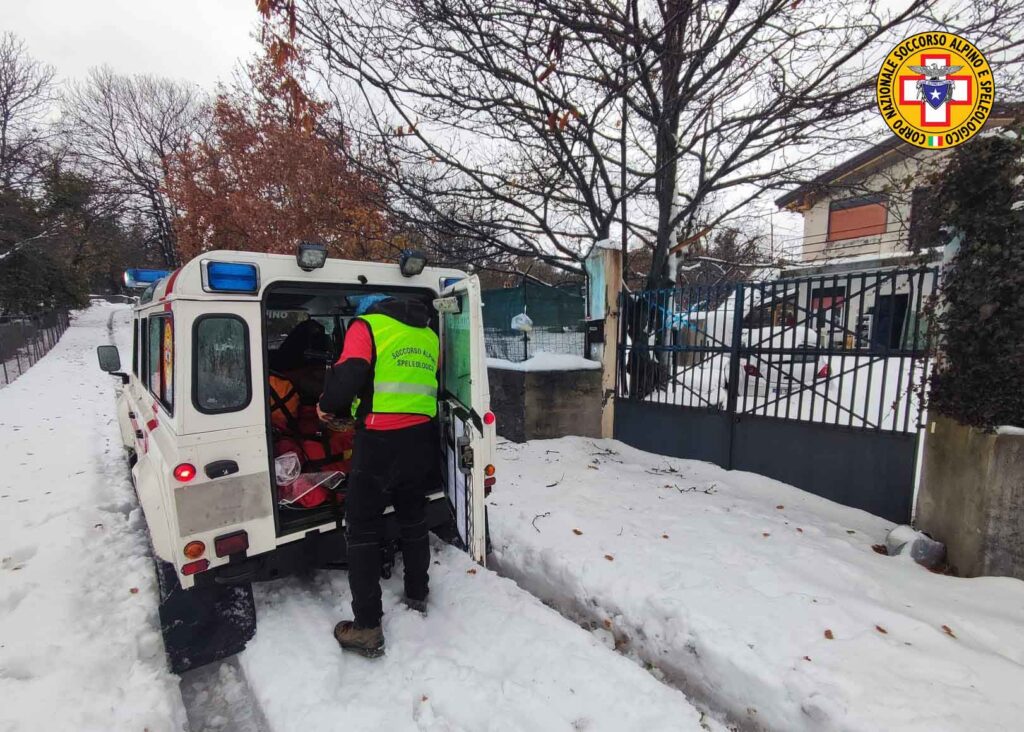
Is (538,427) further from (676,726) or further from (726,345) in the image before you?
(676,726)

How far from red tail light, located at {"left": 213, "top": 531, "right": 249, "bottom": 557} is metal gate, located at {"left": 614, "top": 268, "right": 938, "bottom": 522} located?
15.8ft

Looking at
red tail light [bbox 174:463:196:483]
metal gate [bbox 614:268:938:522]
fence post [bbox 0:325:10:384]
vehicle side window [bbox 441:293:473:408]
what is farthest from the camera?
fence post [bbox 0:325:10:384]

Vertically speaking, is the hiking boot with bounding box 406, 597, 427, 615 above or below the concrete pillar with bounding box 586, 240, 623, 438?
below

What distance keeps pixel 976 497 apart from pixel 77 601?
20.0 ft

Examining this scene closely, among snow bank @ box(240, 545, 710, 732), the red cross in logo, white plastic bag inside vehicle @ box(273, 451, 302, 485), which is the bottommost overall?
snow bank @ box(240, 545, 710, 732)

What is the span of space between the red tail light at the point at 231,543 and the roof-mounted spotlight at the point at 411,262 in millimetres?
1900

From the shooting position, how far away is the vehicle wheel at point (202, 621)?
2594 mm

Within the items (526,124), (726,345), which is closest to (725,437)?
(726,345)

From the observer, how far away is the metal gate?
4.06m

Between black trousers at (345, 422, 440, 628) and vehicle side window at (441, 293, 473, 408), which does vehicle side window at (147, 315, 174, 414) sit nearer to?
black trousers at (345, 422, 440, 628)

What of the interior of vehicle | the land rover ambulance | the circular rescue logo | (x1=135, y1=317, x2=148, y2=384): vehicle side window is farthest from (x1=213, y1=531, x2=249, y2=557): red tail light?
the circular rescue logo

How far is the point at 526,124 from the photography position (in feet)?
22.7

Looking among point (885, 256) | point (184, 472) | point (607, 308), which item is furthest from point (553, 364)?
point (885, 256)

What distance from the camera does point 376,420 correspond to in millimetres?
2725
